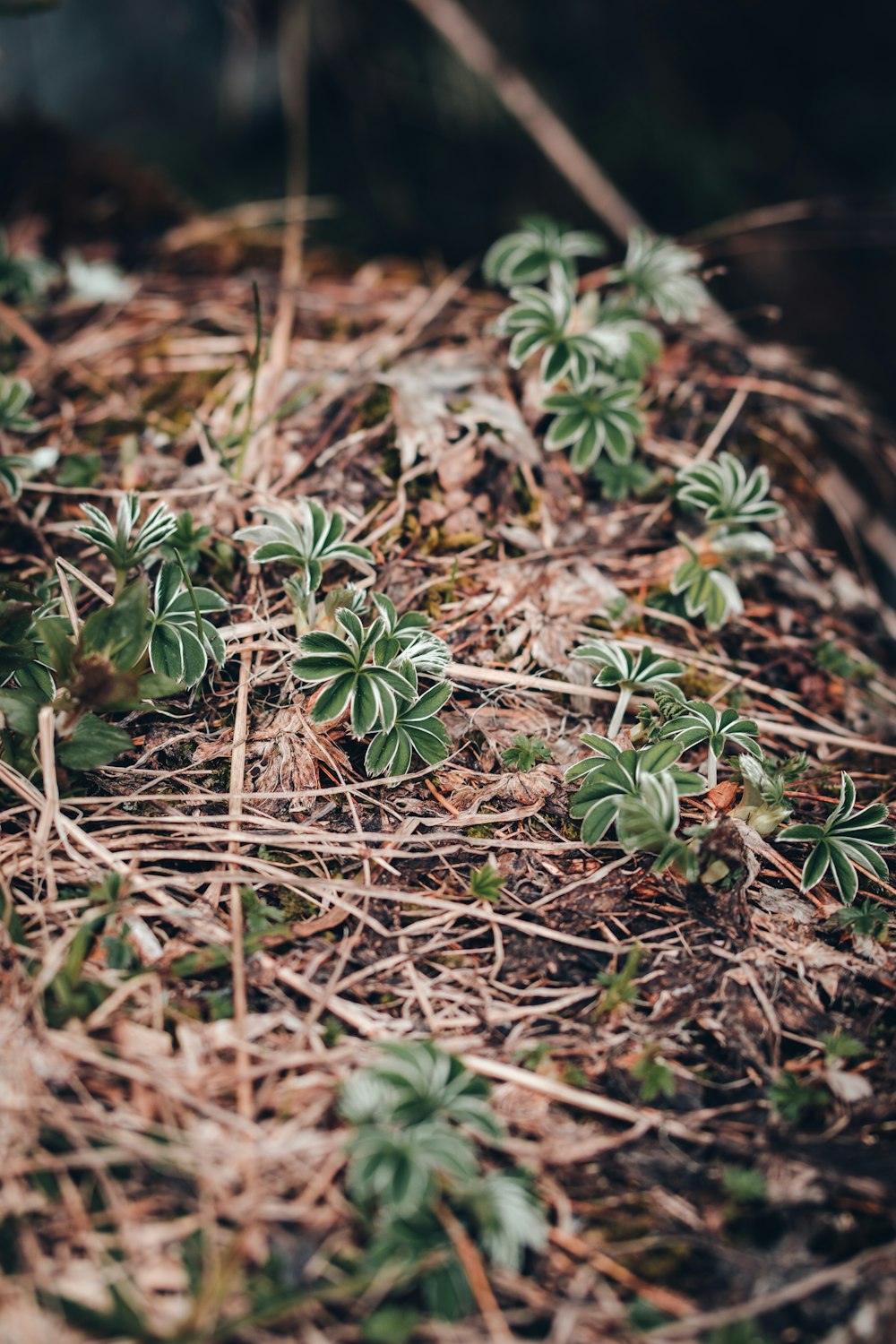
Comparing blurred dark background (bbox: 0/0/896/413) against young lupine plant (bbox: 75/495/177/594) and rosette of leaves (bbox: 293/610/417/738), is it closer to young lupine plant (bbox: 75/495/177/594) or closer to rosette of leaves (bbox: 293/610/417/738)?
young lupine plant (bbox: 75/495/177/594)

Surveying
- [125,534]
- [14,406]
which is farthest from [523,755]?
[14,406]

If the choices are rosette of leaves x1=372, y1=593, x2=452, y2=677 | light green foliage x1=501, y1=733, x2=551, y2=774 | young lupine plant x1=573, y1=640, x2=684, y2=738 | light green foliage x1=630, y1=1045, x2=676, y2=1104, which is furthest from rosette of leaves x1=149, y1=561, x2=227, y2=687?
light green foliage x1=630, y1=1045, x2=676, y2=1104

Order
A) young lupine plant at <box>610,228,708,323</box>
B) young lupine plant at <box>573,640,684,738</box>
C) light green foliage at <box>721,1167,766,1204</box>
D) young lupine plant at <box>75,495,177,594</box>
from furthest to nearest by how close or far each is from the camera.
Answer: young lupine plant at <box>610,228,708,323</box>, young lupine plant at <box>573,640,684,738</box>, young lupine plant at <box>75,495,177,594</box>, light green foliage at <box>721,1167,766,1204</box>

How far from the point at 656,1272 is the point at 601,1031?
318mm

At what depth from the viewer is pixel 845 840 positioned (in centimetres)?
153

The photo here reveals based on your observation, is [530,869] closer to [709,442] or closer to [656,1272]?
[656,1272]

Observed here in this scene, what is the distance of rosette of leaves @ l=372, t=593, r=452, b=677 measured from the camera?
161 centimetres

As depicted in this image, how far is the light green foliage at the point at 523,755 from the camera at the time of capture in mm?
1615

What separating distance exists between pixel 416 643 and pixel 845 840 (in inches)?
33.8

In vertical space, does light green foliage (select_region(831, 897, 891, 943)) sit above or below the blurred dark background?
below

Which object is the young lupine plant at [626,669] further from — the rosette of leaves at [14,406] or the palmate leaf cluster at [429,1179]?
the rosette of leaves at [14,406]

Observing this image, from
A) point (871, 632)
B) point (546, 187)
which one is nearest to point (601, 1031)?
point (871, 632)

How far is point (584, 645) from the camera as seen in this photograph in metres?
1.68

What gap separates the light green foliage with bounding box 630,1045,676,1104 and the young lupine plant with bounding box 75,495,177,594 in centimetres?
115
